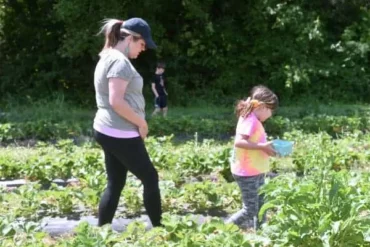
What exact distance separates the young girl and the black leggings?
63 cm

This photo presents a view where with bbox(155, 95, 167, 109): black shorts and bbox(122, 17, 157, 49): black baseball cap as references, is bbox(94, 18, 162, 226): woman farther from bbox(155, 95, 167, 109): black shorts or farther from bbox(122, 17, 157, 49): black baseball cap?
bbox(155, 95, 167, 109): black shorts

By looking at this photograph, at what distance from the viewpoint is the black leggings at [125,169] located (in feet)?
16.7

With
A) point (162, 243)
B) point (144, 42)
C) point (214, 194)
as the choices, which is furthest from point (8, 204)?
point (162, 243)

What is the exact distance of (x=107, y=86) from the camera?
16.6ft

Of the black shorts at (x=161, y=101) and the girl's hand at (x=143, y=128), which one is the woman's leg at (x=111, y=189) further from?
the black shorts at (x=161, y=101)

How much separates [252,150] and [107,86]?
1176mm

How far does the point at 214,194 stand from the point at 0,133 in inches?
237

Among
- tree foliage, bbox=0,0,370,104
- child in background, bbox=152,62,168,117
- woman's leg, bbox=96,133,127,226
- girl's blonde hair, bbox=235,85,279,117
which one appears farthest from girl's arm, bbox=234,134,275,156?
tree foliage, bbox=0,0,370,104

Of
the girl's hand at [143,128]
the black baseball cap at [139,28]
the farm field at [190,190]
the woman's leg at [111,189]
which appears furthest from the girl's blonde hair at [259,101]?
the woman's leg at [111,189]

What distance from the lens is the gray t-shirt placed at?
16.2 ft

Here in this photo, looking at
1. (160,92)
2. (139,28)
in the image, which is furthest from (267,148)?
(160,92)

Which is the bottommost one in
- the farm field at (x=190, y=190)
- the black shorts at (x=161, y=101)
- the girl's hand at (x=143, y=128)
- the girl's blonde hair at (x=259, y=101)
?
the black shorts at (x=161, y=101)

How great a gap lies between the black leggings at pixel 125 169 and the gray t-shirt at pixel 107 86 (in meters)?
0.10

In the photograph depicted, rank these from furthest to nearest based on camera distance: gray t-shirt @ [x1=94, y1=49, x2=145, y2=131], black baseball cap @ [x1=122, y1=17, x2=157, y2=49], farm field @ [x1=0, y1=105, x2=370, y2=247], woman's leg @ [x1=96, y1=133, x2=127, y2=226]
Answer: woman's leg @ [x1=96, y1=133, x2=127, y2=226], black baseball cap @ [x1=122, y1=17, x2=157, y2=49], gray t-shirt @ [x1=94, y1=49, x2=145, y2=131], farm field @ [x1=0, y1=105, x2=370, y2=247]
